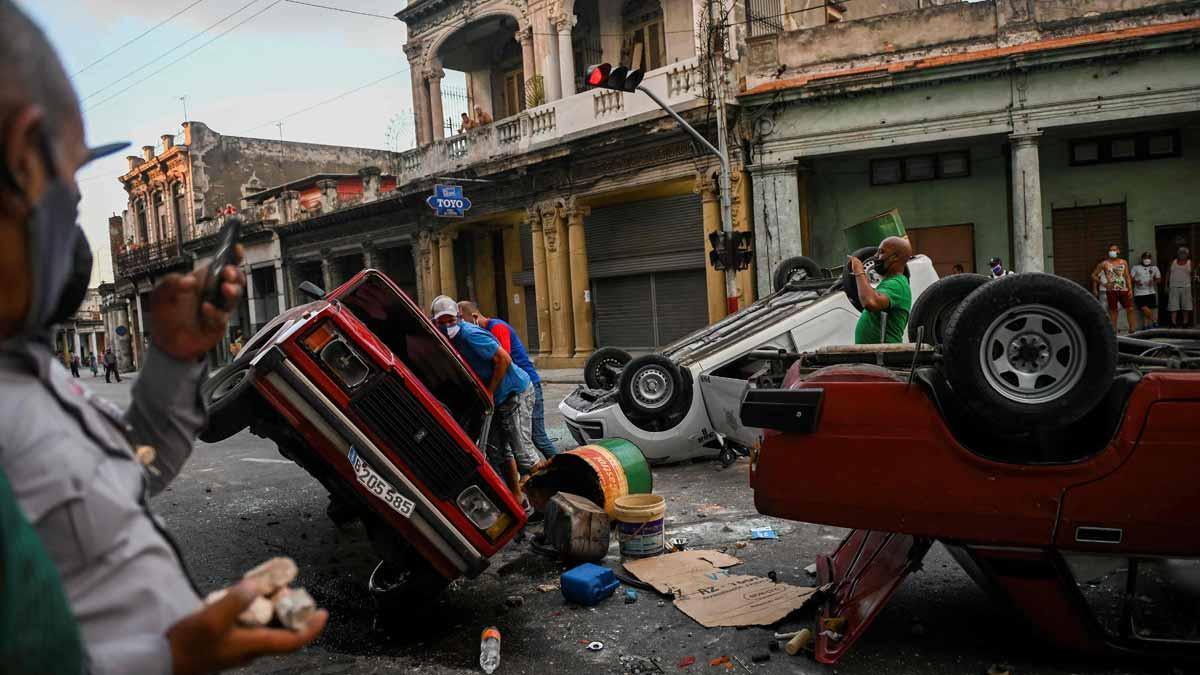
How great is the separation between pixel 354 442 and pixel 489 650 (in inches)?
44.6

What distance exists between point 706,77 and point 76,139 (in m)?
16.0

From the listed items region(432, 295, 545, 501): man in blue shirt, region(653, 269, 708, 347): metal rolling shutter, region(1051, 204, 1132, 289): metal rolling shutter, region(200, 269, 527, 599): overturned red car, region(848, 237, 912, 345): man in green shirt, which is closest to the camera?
region(200, 269, 527, 599): overturned red car

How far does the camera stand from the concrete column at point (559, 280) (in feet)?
65.4

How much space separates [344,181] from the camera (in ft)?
96.6

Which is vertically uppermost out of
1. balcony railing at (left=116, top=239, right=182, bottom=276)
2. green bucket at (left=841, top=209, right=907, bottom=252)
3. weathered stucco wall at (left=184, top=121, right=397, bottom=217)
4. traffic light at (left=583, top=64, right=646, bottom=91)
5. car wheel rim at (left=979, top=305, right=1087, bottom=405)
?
weathered stucco wall at (left=184, top=121, right=397, bottom=217)

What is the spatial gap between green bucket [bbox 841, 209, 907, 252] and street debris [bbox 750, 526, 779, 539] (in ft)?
11.7

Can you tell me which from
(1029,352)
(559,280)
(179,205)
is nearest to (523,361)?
(1029,352)

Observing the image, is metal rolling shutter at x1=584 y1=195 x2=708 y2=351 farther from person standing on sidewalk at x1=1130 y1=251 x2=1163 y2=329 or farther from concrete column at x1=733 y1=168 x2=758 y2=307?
person standing on sidewalk at x1=1130 y1=251 x2=1163 y2=329

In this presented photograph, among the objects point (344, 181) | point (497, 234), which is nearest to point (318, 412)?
point (497, 234)

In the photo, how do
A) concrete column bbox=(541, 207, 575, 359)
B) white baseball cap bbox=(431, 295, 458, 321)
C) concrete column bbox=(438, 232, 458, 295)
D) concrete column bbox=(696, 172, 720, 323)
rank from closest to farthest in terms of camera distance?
white baseball cap bbox=(431, 295, 458, 321) → concrete column bbox=(696, 172, 720, 323) → concrete column bbox=(541, 207, 575, 359) → concrete column bbox=(438, 232, 458, 295)

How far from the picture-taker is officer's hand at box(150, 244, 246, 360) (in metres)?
1.36

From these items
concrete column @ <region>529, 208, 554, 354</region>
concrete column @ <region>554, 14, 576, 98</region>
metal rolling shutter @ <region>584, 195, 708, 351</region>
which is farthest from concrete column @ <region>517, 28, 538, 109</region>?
metal rolling shutter @ <region>584, 195, 708, 351</region>

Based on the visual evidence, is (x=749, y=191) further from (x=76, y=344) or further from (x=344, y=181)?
(x=76, y=344)

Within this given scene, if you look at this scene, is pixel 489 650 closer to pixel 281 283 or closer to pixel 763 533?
pixel 763 533
